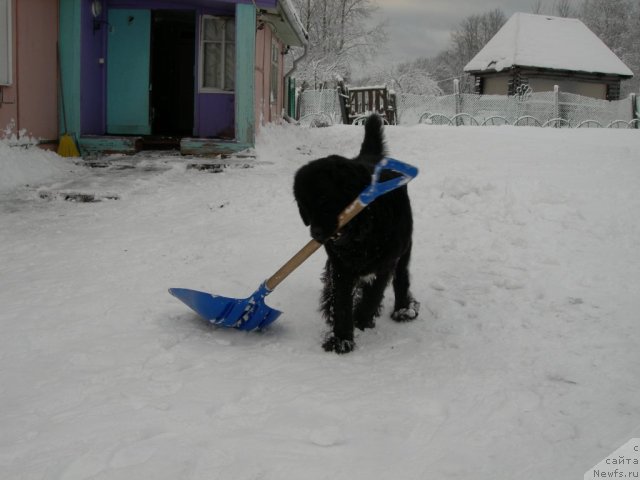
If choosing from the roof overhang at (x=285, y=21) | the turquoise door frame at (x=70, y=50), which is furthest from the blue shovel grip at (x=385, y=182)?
the roof overhang at (x=285, y=21)

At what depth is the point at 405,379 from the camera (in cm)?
278

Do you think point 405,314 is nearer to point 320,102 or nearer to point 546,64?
point 320,102

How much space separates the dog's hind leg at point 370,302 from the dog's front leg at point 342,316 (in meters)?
0.16

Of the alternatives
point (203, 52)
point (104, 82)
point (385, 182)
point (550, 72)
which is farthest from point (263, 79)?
point (550, 72)

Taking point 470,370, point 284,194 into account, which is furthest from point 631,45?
point 470,370

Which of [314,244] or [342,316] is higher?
[314,244]

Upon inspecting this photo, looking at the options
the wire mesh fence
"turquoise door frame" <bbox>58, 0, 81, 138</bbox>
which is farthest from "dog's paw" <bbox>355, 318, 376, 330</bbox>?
the wire mesh fence

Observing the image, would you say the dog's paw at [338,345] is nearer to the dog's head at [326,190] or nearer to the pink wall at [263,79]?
the dog's head at [326,190]

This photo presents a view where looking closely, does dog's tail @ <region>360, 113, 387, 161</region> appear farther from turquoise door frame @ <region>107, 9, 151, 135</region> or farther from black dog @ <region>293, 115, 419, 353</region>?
turquoise door frame @ <region>107, 9, 151, 135</region>

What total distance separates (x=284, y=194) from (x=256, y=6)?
501 cm

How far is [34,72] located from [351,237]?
8.13m

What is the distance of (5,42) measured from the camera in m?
8.23

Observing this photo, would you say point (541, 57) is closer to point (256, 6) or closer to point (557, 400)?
point (256, 6)

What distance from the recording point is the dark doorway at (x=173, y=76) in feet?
44.1
